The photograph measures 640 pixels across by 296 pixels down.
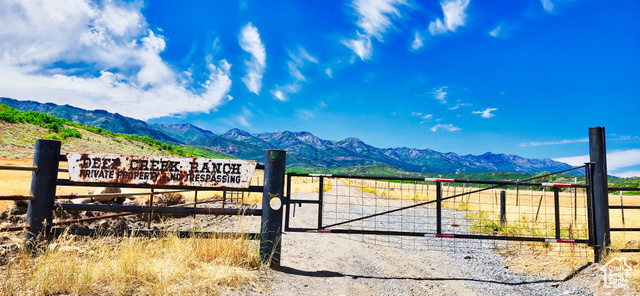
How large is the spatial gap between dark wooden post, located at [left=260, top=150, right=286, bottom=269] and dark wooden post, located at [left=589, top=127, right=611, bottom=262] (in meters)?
6.31

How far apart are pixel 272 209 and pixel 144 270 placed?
199 cm

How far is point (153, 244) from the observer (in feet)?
16.9

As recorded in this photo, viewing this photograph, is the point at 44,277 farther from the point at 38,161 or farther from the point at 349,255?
the point at 349,255

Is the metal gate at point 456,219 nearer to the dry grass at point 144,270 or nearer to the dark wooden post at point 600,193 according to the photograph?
the dark wooden post at point 600,193

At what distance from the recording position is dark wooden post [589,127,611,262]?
6559mm

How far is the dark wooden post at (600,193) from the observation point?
6559 millimetres

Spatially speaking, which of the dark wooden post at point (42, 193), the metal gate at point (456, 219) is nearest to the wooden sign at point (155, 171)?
the dark wooden post at point (42, 193)

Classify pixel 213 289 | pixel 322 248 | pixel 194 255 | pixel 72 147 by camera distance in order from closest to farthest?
pixel 213 289 → pixel 194 255 → pixel 322 248 → pixel 72 147

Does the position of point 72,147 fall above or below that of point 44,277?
above

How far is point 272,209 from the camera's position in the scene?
550cm

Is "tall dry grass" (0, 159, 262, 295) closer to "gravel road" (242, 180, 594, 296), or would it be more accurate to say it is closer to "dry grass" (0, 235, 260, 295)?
"dry grass" (0, 235, 260, 295)

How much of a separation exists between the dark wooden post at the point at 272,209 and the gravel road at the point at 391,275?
30 centimetres

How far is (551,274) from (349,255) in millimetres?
4101

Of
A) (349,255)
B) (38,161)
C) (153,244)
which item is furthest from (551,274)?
(38,161)
